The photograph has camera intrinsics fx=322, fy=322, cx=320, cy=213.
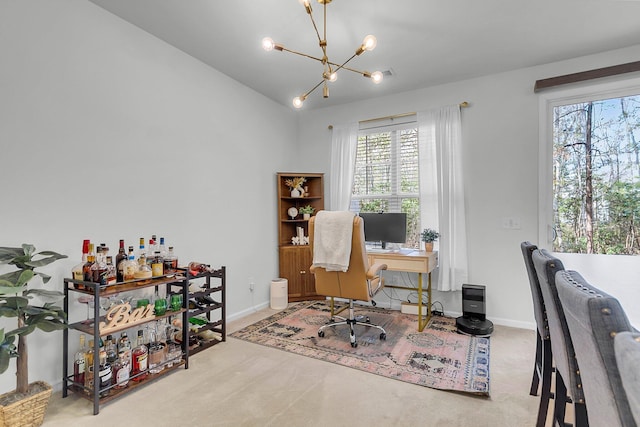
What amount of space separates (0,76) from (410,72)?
3.39 metres

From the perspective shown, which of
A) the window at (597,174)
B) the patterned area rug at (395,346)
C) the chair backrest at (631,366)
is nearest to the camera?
the chair backrest at (631,366)

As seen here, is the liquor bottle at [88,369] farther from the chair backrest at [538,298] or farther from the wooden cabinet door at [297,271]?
the chair backrest at [538,298]

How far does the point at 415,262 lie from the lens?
3340mm

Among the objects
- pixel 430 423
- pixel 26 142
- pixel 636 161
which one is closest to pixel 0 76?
pixel 26 142

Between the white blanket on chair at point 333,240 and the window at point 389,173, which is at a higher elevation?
the window at point 389,173

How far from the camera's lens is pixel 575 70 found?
3.19 metres

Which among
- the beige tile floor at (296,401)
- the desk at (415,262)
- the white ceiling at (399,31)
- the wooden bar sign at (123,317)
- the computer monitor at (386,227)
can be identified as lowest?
the beige tile floor at (296,401)

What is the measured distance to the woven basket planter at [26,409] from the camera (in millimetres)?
1693

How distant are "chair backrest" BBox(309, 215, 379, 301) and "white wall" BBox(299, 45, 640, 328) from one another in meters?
1.44

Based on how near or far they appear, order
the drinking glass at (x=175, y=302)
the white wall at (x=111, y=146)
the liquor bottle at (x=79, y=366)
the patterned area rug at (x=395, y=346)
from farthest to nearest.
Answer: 1. the drinking glass at (x=175, y=302)
2. the patterned area rug at (x=395, y=346)
3. the liquor bottle at (x=79, y=366)
4. the white wall at (x=111, y=146)

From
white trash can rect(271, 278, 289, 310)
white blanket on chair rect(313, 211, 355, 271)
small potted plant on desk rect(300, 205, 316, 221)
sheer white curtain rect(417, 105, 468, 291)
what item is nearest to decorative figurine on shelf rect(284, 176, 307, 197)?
small potted plant on desk rect(300, 205, 316, 221)

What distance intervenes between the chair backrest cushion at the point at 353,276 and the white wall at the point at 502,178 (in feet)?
4.72

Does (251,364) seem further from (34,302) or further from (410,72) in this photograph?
(410,72)

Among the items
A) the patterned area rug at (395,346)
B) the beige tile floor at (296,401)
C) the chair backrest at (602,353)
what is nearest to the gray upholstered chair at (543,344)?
the beige tile floor at (296,401)
